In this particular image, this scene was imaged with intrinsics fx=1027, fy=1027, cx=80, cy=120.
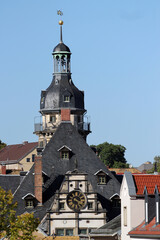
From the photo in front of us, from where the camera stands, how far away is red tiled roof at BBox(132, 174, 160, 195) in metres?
69.2

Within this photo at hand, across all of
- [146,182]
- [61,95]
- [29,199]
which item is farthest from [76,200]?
[61,95]

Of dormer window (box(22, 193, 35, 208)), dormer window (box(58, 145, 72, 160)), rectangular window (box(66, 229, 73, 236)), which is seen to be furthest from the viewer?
dormer window (box(58, 145, 72, 160))

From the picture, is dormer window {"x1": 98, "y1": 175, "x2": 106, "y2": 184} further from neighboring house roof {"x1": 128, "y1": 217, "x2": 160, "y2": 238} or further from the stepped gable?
neighboring house roof {"x1": 128, "y1": 217, "x2": 160, "y2": 238}

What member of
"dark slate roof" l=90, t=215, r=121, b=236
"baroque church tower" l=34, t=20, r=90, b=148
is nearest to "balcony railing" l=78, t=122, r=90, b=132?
"baroque church tower" l=34, t=20, r=90, b=148

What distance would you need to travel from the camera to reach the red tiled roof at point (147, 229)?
202 ft

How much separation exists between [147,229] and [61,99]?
71252 millimetres

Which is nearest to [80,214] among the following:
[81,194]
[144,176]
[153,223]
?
[81,194]

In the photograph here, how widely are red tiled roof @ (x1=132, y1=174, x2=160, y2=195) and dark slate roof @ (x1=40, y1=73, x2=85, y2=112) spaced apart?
62227 mm

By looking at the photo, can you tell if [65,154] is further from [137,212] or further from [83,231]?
[137,212]

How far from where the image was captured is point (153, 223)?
64.0 m

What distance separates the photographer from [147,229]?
63.7 m

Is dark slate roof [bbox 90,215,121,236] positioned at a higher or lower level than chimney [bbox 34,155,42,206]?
lower

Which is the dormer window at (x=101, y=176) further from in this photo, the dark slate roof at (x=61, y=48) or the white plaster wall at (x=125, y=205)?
the white plaster wall at (x=125, y=205)

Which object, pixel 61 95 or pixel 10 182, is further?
pixel 61 95
